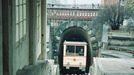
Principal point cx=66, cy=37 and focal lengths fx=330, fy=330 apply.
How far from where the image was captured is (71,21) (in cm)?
2530

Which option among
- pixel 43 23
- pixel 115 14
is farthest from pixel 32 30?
pixel 115 14

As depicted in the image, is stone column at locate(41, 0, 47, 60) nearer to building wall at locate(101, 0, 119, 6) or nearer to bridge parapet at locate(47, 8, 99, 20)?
bridge parapet at locate(47, 8, 99, 20)

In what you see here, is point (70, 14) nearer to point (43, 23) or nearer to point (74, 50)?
point (74, 50)

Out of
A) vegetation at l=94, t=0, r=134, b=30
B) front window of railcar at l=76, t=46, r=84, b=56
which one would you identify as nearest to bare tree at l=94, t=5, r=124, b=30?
vegetation at l=94, t=0, r=134, b=30

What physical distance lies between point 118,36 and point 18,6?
13390 millimetres

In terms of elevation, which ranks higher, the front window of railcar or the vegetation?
the vegetation

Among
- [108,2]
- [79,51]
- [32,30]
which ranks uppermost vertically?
[108,2]

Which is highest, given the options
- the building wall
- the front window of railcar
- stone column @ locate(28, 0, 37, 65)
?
the building wall

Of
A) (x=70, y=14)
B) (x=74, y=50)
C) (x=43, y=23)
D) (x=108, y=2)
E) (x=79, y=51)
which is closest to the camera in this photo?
(x=43, y=23)

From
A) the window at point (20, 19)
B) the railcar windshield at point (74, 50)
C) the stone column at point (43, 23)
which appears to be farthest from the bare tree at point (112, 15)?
the window at point (20, 19)

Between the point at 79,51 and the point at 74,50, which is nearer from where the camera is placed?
the point at 74,50

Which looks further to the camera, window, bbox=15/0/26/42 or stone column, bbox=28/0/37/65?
stone column, bbox=28/0/37/65

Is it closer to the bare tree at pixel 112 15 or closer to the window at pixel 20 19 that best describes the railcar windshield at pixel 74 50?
the window at pixel 20 19

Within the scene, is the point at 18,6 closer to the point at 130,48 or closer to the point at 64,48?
the point at 64,48
